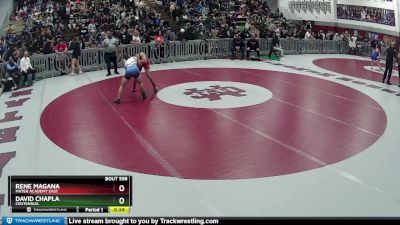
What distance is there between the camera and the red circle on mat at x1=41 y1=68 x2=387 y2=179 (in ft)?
29.7

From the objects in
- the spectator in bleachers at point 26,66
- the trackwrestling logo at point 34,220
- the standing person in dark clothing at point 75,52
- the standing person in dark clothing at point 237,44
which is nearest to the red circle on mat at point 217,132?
the spectator in bleachers at point 26,66

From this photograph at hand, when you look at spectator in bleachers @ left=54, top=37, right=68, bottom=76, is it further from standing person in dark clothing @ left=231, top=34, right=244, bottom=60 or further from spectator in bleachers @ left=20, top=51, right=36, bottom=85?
standing person in dark clothing @ left=231, top=34, right=244, bottom=60

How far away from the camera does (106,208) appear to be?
213 inches

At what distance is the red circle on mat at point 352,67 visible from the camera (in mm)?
18661

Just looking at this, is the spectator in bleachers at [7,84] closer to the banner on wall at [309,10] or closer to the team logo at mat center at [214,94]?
the team logo at mat center at [214,94]

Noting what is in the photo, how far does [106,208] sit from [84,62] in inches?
566

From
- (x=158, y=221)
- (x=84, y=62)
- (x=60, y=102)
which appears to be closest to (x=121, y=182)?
(x=158, y=221)

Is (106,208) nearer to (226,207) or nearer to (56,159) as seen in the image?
(226,207)

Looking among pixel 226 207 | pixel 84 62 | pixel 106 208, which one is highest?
pixel 84 62
